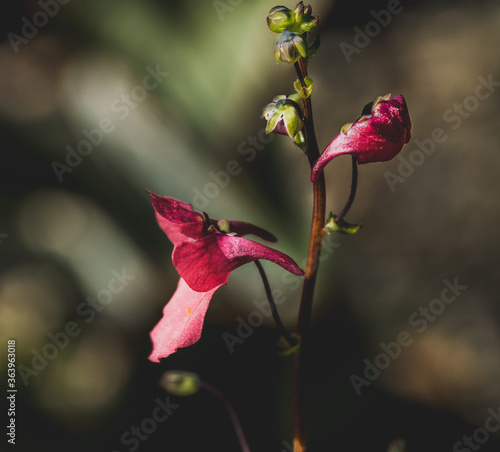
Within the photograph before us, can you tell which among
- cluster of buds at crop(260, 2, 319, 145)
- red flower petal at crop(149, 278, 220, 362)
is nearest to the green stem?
cluster of buds at crop(260, 2, 319, 145)

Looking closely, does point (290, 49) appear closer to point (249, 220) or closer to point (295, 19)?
point (295, 19)

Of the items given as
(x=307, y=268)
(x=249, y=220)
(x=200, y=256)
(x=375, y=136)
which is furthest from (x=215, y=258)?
(x=249, y=220)

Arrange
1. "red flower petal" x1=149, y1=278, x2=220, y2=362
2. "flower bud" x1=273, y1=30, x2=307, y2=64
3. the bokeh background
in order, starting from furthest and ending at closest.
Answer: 1. the bokeh background
2. "red flower petal" x1=149, y1=278, x2=220, y2=362
3. "flower bud" x1=273, y1=30, x2=307, y2=64

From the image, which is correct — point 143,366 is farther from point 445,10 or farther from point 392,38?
point 445,10

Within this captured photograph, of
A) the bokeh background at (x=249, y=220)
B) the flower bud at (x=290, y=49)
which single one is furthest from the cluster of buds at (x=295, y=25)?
the bokeh background at (x=249, y=220)

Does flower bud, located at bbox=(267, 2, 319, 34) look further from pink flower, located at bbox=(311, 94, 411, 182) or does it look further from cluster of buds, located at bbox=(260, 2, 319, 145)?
pink flower, located at bbox=(311, 94, 411, 182)

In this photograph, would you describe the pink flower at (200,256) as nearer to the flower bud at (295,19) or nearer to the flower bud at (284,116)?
the flower bud at (284,116)
